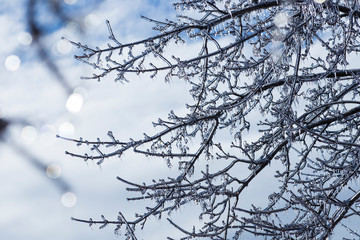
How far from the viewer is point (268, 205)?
5676 mm

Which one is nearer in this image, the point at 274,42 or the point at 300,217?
the point at 274,42

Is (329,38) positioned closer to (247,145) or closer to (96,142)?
(247,145)

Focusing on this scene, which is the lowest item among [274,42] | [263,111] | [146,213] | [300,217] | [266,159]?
[146,213]

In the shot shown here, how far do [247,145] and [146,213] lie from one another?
6.58 feet

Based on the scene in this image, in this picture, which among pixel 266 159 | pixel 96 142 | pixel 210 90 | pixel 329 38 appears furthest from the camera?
pixel 329 38

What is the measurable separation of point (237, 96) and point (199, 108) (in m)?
0.56

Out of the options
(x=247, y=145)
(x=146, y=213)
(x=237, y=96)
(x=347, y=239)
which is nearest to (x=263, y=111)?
(x=247, y=145)

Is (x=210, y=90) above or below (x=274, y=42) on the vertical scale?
above

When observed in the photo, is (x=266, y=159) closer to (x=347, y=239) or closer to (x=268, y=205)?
(x=268, y=205)

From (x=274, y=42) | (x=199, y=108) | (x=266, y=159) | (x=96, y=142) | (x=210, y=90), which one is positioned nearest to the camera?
(x=274, y=42)

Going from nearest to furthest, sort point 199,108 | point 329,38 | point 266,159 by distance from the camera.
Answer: point 266,159
point 199,108
point 329,38

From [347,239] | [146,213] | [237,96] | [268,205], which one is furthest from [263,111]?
[146,213]

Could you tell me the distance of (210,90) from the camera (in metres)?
6.00

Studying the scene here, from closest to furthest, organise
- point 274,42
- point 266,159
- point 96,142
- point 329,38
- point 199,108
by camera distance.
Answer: point 274,42, point 96,142, point 266,159, point 199,108, point 329,38
